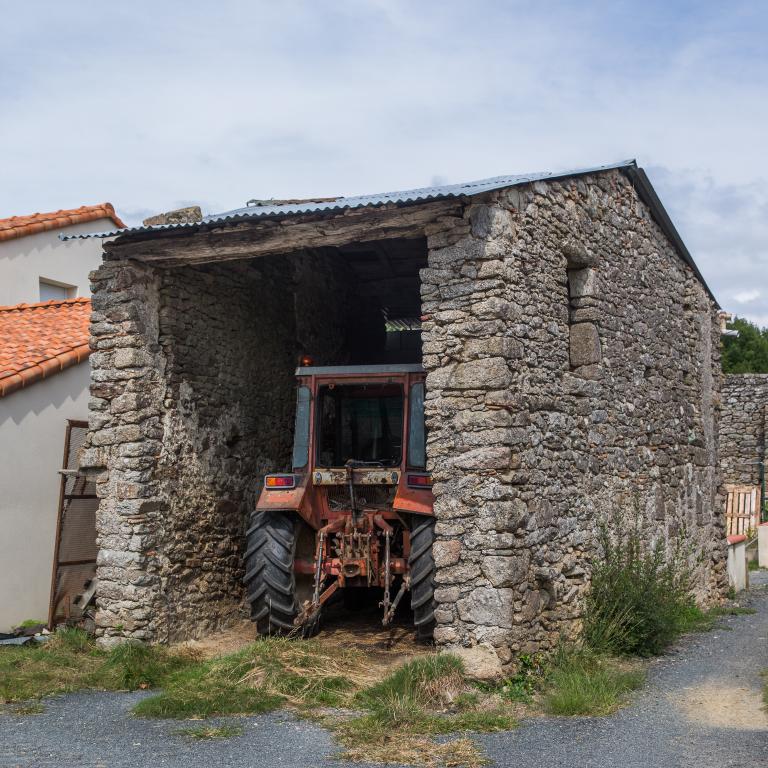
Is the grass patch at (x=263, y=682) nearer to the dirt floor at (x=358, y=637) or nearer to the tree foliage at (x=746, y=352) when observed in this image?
the dirt floor at (x=358, y=637)

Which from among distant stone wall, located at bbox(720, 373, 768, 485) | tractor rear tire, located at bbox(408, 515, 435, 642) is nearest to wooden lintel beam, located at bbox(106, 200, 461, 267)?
tractor rear tire, located at bbox(408, 515, 435, 642)

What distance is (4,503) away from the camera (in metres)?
8.52

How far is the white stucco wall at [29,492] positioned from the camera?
336 inches

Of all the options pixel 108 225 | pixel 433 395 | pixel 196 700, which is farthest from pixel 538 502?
pixel 108 225

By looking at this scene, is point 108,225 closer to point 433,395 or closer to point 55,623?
point 55,623

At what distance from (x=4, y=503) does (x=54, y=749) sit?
3.91m

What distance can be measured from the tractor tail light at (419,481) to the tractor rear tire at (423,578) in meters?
0.28

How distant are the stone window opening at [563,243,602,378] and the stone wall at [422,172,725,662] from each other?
0.01 meters

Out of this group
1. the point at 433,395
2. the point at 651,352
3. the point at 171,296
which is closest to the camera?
the point at 433,395

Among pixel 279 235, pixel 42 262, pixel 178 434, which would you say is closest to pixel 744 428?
pixel 42 262

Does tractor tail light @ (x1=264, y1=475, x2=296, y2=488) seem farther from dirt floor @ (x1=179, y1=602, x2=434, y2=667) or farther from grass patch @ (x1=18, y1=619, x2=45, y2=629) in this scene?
grass patch @ (x1=18, y1=619, x2=45, y2=629)

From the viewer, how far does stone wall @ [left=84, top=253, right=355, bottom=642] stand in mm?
7449

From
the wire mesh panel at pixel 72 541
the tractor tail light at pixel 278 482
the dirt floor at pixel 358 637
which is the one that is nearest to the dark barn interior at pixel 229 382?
the dirt floor at pixel 358 637

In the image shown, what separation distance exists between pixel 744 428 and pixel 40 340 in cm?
1379
